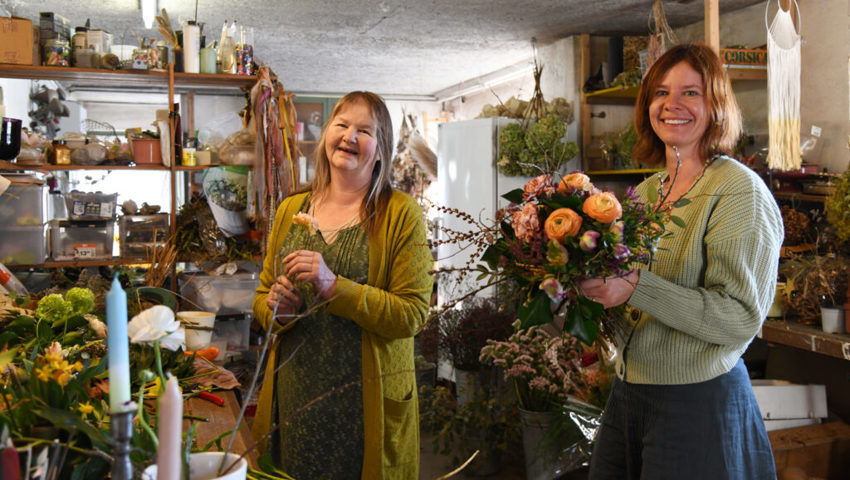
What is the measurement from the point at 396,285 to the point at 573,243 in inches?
25.1

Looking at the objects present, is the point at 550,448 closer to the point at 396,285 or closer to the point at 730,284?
the point at 396,285

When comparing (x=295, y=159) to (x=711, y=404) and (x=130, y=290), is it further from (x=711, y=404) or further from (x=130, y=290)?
(x=711, y=404)

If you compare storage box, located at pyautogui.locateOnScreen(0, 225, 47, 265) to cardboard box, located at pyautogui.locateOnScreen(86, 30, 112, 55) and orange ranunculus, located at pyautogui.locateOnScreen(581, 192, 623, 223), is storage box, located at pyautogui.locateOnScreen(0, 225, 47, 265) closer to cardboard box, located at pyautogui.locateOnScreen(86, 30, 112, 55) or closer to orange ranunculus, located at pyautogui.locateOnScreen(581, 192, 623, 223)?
cardboard box, located at pyautogui.locateOnScreen(86, 30, 112, 55)

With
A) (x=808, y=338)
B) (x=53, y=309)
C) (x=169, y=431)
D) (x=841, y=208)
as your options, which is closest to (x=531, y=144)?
(x=841, y=208)

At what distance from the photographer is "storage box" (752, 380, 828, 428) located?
9.08 ft

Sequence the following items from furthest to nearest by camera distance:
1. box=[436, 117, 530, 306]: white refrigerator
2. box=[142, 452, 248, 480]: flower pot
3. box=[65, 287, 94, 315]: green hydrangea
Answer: box=[436, 117, 530, 306]: white refrigerator, box=[65, 287, 94, 315]: green hydrangea, box=[142, 452, 248, 480]: flower pot

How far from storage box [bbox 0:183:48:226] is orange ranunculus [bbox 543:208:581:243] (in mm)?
2952

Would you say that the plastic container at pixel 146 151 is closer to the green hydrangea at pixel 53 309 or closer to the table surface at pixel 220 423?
the green hydrangea at pixel 53 309

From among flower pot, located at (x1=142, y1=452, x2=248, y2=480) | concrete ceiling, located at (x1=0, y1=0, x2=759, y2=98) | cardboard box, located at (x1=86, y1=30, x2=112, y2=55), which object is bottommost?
flower pot, located at (x1=142, y1=452, x2=248, y2=480)

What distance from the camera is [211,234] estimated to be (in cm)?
Answer: 356

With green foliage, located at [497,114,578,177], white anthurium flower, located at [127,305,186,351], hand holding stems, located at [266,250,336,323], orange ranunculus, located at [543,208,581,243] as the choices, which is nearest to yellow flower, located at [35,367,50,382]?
white anthurium flower, located at [127,305,186,351]

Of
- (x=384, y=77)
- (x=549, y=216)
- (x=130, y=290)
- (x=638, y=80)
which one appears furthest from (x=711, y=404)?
(x=384, y=77)

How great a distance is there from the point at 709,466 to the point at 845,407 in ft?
8.23

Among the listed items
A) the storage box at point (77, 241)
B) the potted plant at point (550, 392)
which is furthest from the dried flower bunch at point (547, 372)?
the storage box at point (77, 241)
